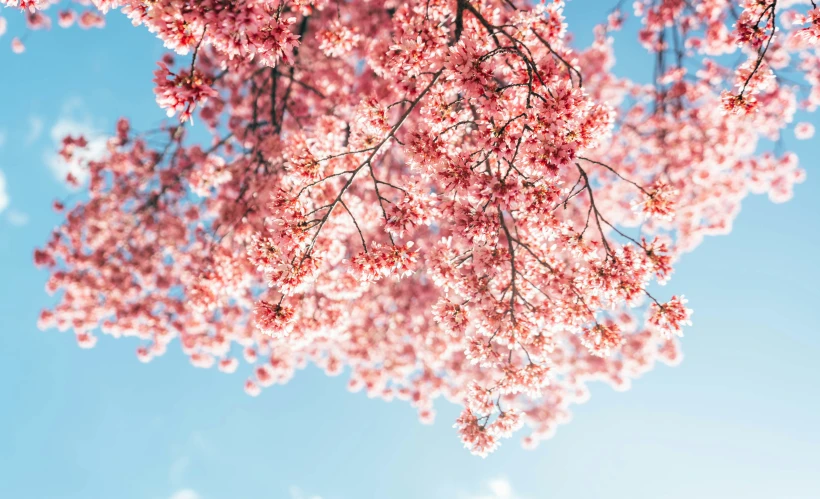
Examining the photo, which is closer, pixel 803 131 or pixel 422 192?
pixel 422 192

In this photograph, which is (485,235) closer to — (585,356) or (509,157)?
(509,157)

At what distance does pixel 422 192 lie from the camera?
3.97m

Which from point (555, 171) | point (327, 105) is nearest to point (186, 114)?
point (555, 171)

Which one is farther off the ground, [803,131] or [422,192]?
[803,131]

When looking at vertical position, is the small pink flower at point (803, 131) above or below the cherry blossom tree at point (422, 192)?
above

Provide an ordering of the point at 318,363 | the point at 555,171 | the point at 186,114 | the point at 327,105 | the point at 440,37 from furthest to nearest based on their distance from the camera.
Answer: the point at 318,363
the point at 327,105
the point at 440,37
the point at 555,171
the point at 186,114

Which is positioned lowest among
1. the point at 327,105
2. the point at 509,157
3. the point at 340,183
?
the point at 509,157

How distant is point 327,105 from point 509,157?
595 centimetres

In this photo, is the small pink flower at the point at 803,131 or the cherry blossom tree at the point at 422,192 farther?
the small pink flower at the point at 803,131

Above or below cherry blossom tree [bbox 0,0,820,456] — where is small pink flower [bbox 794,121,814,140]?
above

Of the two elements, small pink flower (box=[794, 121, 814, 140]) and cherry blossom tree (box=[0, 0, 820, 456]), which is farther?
small pink flower (box=[794, 121, 814, 140])

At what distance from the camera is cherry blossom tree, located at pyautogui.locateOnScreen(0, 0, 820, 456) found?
3.68 m

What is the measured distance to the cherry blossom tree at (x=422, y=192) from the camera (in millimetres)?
3680

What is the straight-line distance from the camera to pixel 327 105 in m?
8.44
